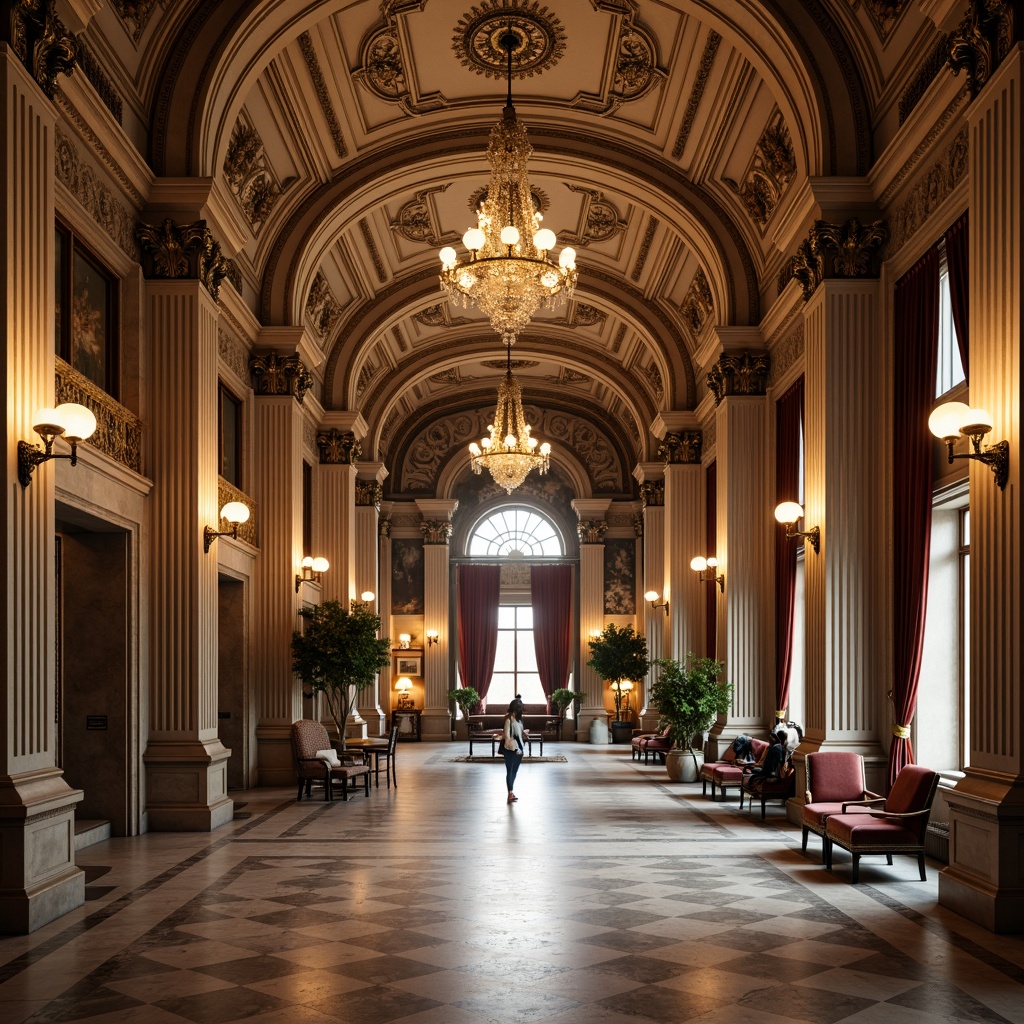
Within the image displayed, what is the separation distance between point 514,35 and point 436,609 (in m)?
18.6

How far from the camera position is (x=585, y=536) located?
30.7 metres

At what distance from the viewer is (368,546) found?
2500 centimetres

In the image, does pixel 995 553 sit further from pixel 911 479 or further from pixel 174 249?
pixel 174 249

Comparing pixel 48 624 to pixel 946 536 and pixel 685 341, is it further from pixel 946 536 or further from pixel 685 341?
pixel 685 341

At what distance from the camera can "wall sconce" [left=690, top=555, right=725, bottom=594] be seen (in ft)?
56.4

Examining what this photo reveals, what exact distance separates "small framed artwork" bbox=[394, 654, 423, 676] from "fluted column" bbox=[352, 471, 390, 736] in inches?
177

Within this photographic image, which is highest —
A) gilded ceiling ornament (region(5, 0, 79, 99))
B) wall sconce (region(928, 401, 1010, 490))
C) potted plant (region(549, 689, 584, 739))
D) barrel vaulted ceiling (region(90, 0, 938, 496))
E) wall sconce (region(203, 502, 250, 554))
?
barrel vaulted ceiling (region(90, 0, 938, 496))

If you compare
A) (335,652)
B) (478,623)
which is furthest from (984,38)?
(478,623)

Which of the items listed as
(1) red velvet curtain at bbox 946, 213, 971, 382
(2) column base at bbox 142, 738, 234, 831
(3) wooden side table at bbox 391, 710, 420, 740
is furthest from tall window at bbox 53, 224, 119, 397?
(3) wooden side table at bbox 391, 710, 420, 740

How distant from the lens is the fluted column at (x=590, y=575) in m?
30.2

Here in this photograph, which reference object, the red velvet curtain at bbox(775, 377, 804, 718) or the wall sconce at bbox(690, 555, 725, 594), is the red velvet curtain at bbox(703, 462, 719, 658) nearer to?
the wall sconce at bbox(690, 555, 725, 594)

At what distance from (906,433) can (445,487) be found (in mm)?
20894

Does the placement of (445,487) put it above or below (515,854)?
above

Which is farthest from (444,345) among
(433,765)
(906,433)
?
(906,433)
